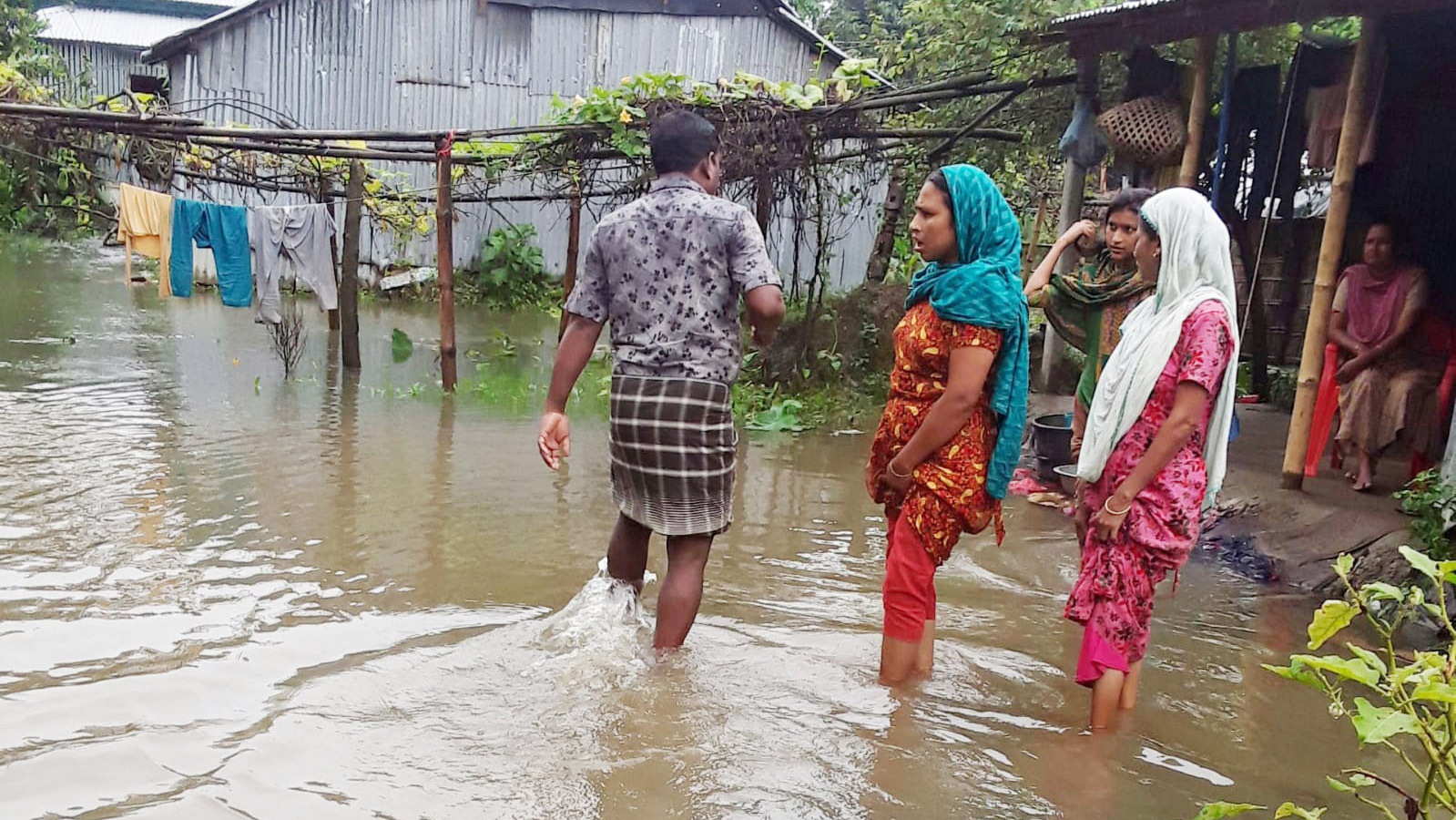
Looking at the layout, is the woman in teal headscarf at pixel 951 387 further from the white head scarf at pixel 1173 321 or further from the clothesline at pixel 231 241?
the clothesline at pixel 231 241

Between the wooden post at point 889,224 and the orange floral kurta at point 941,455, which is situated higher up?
the wooden post at point 889,224

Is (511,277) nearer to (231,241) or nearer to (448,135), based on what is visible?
(231,241)

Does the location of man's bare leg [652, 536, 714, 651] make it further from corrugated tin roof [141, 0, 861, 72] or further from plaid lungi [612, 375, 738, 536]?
corrugated tin roof [141, 0, 861, 72]

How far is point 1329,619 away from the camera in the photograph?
6.37 feet

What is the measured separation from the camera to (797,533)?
586 centimetres

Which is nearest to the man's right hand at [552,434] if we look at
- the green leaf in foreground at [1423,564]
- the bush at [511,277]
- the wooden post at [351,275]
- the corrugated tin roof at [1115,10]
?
the green leaf in foreground at [1423,564]

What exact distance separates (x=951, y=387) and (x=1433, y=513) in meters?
3.08

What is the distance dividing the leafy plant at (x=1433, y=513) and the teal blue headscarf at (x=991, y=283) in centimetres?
267

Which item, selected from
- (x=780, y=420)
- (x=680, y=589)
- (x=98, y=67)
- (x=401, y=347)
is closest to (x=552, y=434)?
(x=680, y=589)

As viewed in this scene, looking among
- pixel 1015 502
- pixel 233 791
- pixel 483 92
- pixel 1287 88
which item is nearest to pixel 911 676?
pixel 233 791

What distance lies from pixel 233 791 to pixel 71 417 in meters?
6.20

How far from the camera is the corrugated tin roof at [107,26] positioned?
23.4 meters

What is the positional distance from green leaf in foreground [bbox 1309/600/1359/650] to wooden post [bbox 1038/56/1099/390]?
564cm

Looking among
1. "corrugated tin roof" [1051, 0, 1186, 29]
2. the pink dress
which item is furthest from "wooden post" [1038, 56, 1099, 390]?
the pink dress
